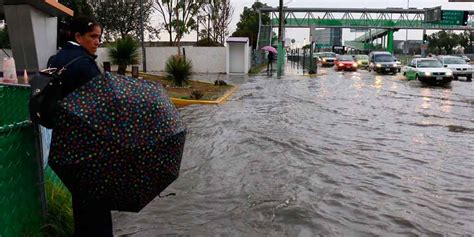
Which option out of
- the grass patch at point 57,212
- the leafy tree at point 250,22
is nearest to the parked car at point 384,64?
the leafy tree at point 250,22

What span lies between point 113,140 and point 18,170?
1029 millimetres

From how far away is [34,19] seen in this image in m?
9.46

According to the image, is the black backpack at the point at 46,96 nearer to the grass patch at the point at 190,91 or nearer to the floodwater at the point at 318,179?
the floodwater at the point at 318,179

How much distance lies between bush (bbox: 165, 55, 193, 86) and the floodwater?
22.9ft

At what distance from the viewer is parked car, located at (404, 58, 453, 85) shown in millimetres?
25125

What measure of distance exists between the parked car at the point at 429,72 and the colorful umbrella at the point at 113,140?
24809 millimetres

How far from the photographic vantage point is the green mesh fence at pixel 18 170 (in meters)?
3.17

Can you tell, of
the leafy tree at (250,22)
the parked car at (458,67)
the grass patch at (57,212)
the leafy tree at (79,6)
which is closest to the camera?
the grass patch at (57,212)

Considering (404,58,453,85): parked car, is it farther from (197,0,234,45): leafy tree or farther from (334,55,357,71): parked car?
(197,0,234,45): leafy tree

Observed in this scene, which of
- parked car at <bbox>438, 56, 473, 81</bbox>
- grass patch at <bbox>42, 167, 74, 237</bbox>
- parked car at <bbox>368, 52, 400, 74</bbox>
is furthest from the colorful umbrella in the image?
parked car at <bbox>368, 52, 400, 74</bbox>

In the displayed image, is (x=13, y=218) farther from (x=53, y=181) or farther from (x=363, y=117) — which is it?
(x=363, y=117)

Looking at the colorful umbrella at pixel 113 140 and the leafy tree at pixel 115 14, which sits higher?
the leafy tree at pixel 115 14

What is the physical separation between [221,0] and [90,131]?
5691cm

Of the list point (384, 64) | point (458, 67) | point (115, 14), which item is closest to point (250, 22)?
point (115, 14)
